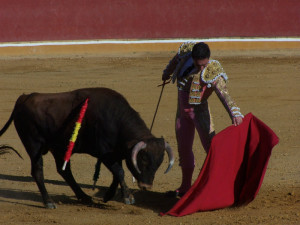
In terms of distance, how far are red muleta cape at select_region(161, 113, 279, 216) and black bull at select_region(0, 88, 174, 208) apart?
29 centimetres

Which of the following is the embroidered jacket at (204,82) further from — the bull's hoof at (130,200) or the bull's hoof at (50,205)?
the bull's hoof at (50,205)

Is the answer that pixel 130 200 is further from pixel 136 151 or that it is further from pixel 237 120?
pixel 237 120

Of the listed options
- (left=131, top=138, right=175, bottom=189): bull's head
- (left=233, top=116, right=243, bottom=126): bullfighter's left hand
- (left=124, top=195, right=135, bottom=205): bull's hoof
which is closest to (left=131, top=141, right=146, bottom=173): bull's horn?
(left=131, top=138, right=175, bottom=189): bull's head

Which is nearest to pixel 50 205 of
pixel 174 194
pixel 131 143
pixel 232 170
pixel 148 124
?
pixel 131 143

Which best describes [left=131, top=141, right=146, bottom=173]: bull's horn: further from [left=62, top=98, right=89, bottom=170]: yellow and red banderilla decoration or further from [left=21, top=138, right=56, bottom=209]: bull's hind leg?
[left=21, top=138, right=56, bottom=209]: bull's hind leg

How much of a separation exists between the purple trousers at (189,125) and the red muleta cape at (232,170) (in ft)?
0.56

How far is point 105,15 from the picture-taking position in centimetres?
1324

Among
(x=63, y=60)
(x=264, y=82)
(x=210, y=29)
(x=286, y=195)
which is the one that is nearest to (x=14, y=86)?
(x=63, y=60)

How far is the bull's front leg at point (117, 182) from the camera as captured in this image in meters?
4.99

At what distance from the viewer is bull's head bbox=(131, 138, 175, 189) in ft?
15.4

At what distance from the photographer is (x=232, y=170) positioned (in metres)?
4.87

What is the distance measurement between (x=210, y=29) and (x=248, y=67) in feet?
7.19

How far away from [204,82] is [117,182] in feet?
3.19

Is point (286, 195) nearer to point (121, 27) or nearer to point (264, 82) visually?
point (264, 82)
